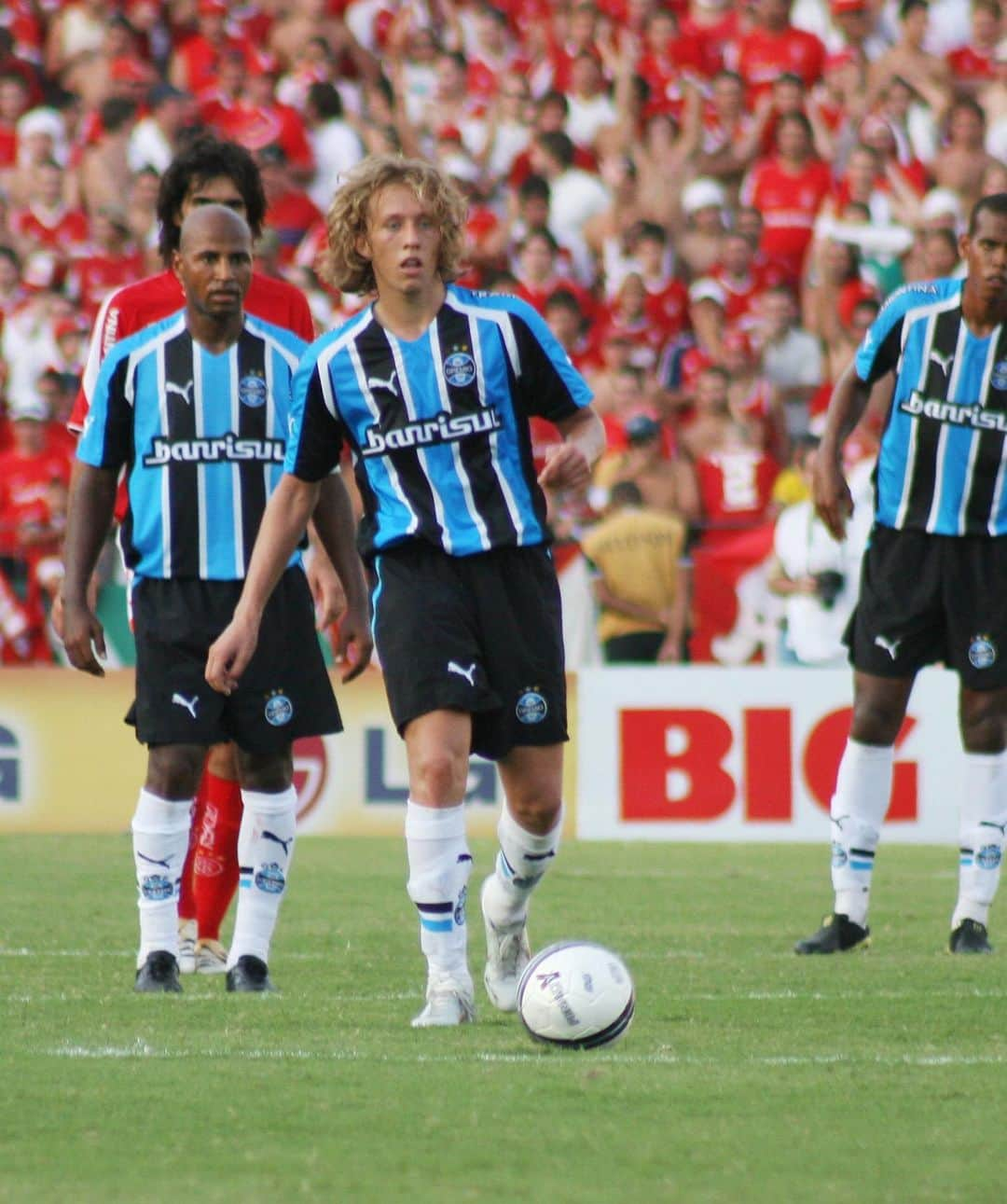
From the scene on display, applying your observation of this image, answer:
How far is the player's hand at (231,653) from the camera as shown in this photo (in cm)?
608

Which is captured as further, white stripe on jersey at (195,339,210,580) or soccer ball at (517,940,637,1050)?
white stripe on jersey at (195,339,210,580)

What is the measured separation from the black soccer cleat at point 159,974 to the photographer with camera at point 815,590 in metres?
6.96

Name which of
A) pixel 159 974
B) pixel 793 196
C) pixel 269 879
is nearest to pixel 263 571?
pixel 269 879

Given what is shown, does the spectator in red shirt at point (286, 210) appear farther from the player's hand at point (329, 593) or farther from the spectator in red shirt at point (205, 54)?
the player's hand at point (329, 593)

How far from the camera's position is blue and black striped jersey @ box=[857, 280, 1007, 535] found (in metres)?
7.68

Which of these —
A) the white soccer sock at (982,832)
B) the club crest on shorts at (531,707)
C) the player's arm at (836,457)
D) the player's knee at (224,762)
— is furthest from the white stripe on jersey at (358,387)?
the white soccer sock at (982,832)

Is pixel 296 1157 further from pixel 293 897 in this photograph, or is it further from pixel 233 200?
pixel 293 897

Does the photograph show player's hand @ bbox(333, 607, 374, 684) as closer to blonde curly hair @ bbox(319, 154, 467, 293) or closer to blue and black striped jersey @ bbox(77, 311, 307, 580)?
blue and black striped jersey @ bbox(77, 311, 307, 580)

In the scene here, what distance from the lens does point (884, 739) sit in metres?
7.89

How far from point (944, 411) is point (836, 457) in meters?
0.41

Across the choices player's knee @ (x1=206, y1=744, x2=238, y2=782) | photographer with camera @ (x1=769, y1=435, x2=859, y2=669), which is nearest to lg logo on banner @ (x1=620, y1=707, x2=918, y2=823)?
photographer with camera @ (x1=769, y1=435, x2=859, y2=669)

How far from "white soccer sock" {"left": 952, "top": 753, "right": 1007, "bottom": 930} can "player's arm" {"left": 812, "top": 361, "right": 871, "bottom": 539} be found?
93 centimetres

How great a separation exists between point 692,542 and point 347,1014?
818 centimetres

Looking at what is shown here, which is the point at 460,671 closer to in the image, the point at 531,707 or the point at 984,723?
the point at 531,707
